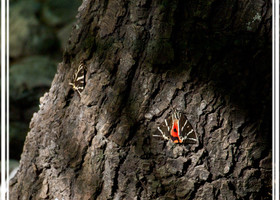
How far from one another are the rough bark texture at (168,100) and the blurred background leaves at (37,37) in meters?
2.46

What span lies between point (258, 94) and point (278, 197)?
0.31 m

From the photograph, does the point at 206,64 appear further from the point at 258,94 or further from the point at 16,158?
the point at 16,158

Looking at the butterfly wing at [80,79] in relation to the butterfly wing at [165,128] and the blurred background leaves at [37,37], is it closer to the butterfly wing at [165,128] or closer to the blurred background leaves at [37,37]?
the butterfly wing at [165,128]

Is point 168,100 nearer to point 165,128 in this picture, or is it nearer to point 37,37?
point 165,128

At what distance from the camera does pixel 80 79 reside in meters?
1.29

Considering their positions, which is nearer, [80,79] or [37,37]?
[80,79]

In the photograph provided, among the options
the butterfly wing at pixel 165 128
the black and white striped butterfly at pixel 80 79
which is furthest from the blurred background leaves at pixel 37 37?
the butterfly wing at pixel 165 128

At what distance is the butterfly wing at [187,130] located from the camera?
114cm

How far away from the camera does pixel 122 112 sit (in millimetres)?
1221

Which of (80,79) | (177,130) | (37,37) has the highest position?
(37,37)

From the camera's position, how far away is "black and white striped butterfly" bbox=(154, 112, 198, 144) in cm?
115

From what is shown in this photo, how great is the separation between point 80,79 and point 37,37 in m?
3.54

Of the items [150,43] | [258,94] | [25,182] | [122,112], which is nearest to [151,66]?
[150,43]

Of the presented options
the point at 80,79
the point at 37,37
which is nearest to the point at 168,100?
the point at 80,79
